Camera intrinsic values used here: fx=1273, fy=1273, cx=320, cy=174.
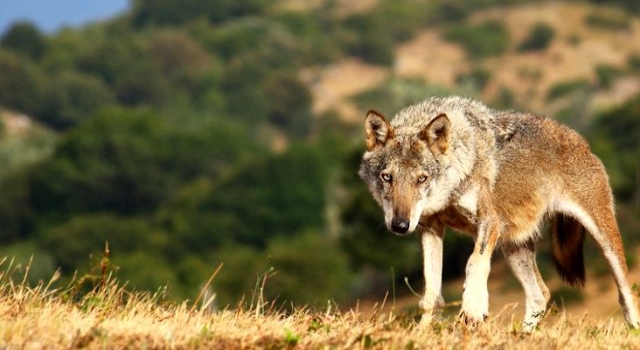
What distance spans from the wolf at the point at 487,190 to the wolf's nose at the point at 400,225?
0.04 feet

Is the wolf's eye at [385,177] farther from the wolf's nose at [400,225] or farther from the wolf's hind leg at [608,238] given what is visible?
the wolf's hind leg at [608,238]

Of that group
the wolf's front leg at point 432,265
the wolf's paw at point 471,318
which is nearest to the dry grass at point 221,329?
the wolf's paw at point 471,318

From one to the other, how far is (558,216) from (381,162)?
2.86m

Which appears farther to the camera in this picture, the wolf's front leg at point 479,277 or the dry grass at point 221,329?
the wolf's front leg at point 479,277

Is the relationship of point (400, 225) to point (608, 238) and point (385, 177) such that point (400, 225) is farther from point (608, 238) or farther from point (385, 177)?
point (608, 238)

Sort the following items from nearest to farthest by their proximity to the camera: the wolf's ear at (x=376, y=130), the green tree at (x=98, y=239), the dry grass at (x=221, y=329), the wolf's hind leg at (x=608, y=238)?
the dry grass at (x=221, y=329) → the wolf's ear at (x=376, y=130) → the wolf's hind leg at (x=608, y=238) → the green tree at (x=98, y=239)

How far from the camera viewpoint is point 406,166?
39.0ft

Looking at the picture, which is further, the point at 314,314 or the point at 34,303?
the point at 314,314

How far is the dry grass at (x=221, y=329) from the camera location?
28.6 feet

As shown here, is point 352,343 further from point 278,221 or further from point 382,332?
point 278,221

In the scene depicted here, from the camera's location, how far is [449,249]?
71.2 metres

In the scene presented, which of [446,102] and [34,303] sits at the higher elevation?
[446,102]

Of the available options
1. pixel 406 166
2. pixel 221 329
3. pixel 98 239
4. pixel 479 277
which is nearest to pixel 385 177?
pixel 406 166

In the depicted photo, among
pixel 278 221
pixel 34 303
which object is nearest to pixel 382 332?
pixel 34 303
